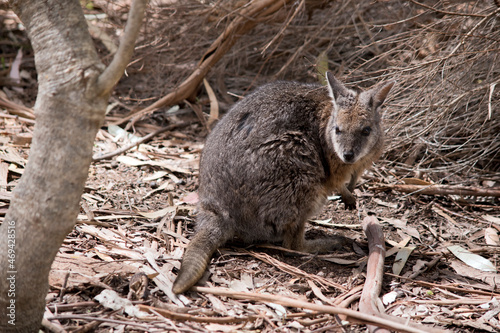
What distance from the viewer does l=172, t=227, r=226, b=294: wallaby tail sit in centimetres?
324

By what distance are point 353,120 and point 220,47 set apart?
2350 millimetres

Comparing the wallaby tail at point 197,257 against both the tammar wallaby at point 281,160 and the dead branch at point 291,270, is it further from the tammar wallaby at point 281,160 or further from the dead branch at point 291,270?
the dead branch at point 291,270

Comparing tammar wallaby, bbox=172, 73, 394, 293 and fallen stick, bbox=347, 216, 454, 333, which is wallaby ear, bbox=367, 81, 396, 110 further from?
fallen stick, bbox=347, 216, 454, 333

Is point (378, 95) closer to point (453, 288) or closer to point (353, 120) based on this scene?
point (353, 120)

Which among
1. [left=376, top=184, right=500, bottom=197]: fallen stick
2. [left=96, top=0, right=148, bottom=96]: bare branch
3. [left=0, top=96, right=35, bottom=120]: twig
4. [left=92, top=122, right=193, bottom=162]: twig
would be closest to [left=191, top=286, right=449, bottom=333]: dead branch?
[left=96, top=0, right=148, bottom=96]: bare branch

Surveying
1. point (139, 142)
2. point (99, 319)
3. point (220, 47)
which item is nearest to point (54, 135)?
point (99, 319)

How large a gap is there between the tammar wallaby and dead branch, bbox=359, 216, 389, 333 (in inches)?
12.6

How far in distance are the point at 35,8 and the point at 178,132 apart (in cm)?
387

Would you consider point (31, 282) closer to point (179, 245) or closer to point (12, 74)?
point (179, 245)

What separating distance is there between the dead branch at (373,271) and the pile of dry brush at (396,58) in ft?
3.51

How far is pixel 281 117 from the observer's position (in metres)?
4.11

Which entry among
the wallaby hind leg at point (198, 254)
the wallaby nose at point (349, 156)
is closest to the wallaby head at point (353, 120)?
the wallaby nose at point (349, 156)

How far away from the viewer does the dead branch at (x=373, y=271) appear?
3.24 m

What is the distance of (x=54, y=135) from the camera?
→ 2.41 meters
